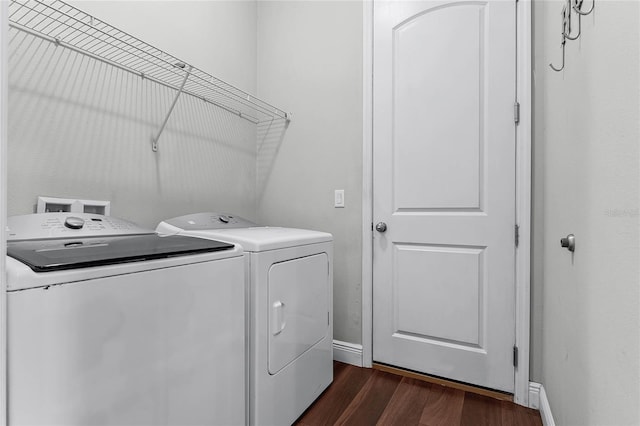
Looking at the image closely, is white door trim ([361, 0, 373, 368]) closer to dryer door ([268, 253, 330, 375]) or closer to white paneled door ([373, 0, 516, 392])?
white paneled door ([373, 0, 516, 392])

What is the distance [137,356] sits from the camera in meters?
0.86

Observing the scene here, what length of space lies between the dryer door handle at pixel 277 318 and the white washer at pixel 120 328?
166mm

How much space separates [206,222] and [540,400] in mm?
1883

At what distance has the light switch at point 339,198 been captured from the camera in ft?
7.11

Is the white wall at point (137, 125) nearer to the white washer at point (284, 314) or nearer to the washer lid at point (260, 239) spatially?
the white washer at point (284, 314)

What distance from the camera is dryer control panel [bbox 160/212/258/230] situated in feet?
5.31

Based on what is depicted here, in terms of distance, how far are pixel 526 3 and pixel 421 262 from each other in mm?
1433

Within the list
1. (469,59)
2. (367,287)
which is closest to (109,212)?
(367,287)

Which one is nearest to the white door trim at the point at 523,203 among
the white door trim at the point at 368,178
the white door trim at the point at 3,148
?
the white door trim at the point at 368,178

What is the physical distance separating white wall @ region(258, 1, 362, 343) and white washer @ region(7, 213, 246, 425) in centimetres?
103

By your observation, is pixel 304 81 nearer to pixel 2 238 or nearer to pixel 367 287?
pixel 367 287

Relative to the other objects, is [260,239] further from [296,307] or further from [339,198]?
[339,198]

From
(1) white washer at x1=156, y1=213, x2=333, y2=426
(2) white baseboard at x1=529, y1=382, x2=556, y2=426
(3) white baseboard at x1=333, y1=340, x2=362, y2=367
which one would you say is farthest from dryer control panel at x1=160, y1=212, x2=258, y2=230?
(2) white baseboard at x1=529, y1=382, x2=556, y2=426

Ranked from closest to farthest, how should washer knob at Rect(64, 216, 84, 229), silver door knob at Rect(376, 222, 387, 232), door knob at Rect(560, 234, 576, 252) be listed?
door knob at Rect(560, 234, 576, 252)
washer knob at Rect(64, 216, 84, 229)
silver door knob at Rect(376, 222, 387, 232)
